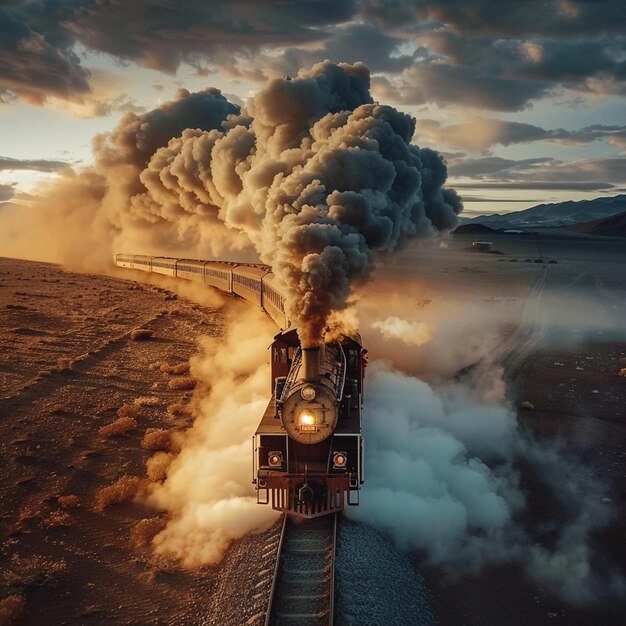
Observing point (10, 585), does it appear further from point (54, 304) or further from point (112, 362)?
point (54, 304)

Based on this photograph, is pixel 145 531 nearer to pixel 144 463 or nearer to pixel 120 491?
pixel 120 491

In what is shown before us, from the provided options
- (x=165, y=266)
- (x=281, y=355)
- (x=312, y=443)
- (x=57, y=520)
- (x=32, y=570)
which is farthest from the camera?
(x=165, y=266)

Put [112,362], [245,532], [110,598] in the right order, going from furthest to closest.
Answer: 1. [112,362]
2. [245,532]
3. [110,598]

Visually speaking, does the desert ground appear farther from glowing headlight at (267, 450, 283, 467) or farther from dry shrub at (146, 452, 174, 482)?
glowing headlight at (267, 450, 283, 467)

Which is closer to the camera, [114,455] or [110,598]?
[110,598]

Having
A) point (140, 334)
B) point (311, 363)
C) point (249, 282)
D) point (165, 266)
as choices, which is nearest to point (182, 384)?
point (140, 334)

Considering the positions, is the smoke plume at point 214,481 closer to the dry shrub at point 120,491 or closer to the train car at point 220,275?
the dry shrub at point 120,491

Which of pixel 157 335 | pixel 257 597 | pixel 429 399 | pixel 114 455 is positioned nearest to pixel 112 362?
pixel 157 335
